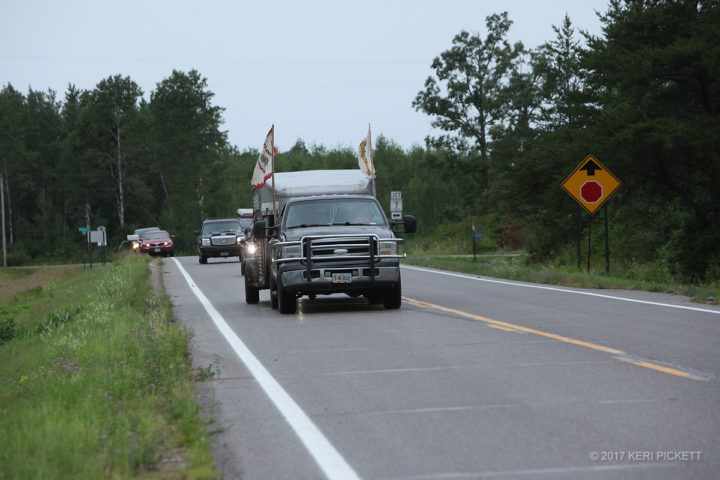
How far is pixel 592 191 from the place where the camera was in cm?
2436

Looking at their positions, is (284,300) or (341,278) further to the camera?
(284,300)

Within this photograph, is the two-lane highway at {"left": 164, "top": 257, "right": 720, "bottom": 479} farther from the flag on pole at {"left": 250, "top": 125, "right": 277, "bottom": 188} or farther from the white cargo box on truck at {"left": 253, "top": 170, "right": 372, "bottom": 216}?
the flag on pole at {"left": 250, "top": 125, "right": 277, "bottom": 188}

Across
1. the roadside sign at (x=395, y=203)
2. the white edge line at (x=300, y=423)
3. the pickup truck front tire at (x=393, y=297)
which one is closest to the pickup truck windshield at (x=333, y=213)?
the pickup truck front tire at (x=393, y=297)

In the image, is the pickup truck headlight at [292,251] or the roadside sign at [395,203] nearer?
the pickup truck headlight at [292,251]

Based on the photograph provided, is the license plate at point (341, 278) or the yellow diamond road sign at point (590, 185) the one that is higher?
the yellow diamond road sign at point (590, 185)

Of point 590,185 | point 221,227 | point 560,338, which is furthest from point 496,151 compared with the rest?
point 560,338

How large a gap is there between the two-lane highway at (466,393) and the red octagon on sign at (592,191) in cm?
878

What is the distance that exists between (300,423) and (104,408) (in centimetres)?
145

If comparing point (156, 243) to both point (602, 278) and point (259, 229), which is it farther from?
point (259, 229)

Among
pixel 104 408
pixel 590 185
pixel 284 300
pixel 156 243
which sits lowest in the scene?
pixel 104 408

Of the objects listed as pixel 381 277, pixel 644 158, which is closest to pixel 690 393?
pixel 381 277

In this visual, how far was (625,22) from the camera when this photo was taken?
31000 millimetres

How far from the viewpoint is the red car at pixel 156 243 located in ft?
168

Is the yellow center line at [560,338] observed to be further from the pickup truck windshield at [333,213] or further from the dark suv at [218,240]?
the dark suv at [218,240]
